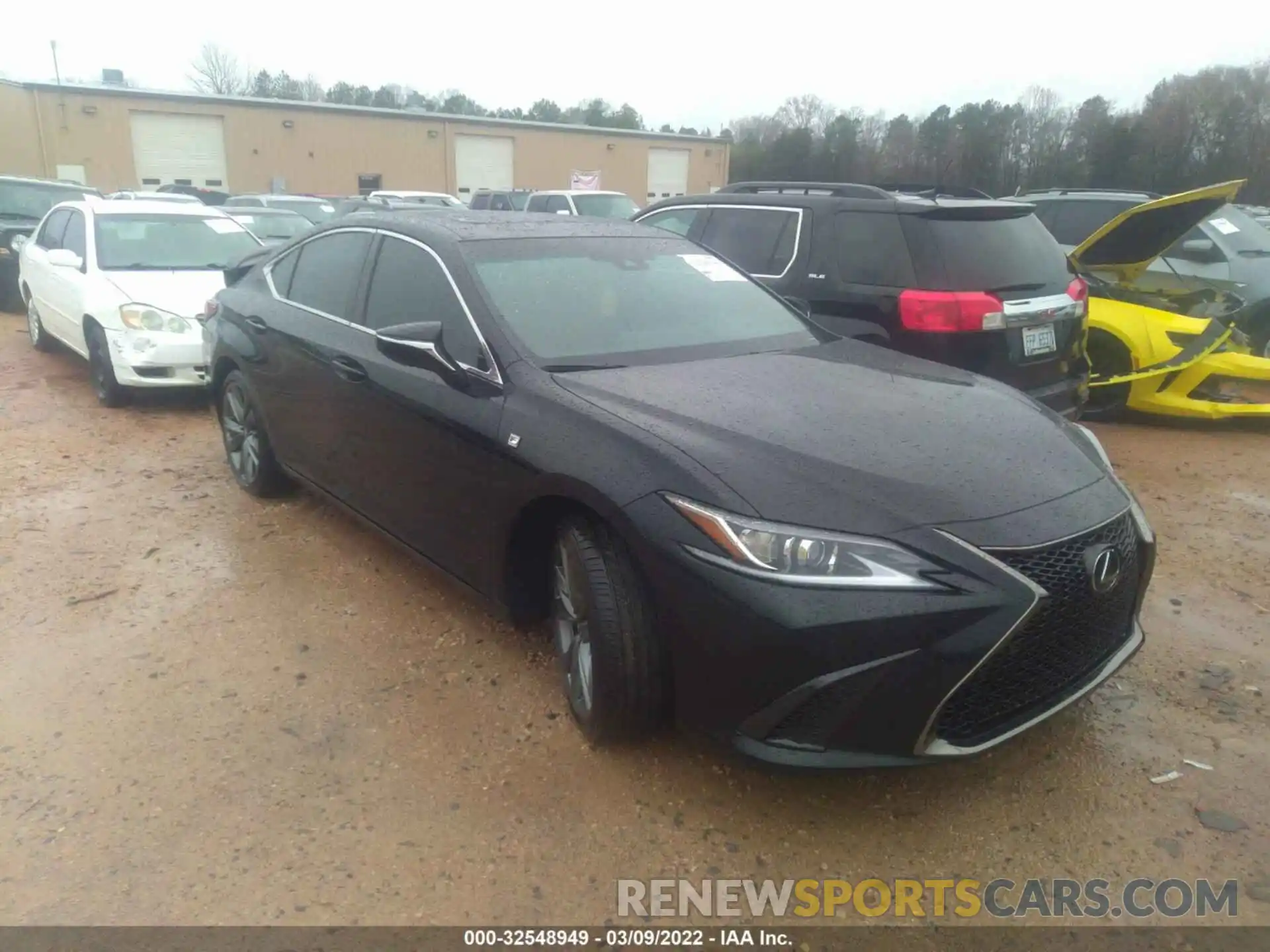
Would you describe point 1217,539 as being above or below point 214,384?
below

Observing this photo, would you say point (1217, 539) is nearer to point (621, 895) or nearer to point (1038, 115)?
point (621, 895)

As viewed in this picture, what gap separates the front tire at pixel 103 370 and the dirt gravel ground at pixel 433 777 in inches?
122

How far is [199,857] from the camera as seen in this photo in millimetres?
2580

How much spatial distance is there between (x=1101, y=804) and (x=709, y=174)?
141 feet

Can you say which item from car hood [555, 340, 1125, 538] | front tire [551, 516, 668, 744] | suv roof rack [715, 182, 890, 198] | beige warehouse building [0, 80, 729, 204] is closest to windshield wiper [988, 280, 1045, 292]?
suv roof rack [715, 182, 890, 198]

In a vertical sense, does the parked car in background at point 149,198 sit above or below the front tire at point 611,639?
above

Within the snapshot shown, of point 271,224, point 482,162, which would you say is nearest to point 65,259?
point 271,224

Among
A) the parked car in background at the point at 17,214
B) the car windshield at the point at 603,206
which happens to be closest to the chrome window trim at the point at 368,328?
the parked car in background at the point at 17,214

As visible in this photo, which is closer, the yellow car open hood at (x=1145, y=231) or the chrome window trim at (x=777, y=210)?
the chrome window trim at (x=777, y=210)

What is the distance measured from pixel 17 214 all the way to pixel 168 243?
6.66m

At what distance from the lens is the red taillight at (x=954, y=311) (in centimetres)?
496

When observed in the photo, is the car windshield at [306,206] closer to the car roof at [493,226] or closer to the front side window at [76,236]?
the front side window at [76,236]

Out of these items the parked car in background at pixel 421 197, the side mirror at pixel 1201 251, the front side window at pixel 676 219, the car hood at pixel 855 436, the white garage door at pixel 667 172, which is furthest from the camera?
the white garage door at pixel 667 172

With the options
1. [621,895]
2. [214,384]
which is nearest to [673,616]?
[621,895]
